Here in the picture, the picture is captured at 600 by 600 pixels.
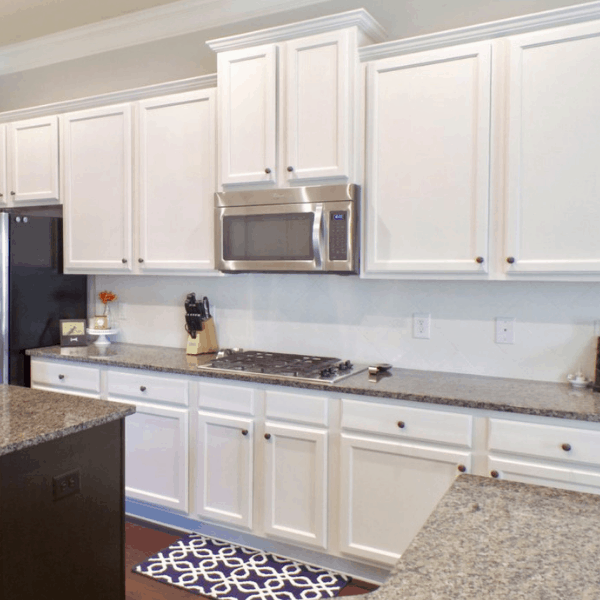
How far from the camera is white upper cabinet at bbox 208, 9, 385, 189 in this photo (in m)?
2.64

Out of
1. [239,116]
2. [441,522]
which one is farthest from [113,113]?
[441,522]

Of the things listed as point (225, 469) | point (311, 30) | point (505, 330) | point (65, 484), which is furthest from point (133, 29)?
point (65, 484)

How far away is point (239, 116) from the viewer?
2.89m

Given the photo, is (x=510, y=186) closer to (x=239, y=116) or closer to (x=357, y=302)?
(x=357, y=302)

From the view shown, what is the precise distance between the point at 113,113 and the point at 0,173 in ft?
3.45

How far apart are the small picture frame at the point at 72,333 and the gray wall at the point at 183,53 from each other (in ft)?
5.17

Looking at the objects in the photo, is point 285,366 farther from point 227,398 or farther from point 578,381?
point 578,381

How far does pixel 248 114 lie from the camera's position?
2.87 meters

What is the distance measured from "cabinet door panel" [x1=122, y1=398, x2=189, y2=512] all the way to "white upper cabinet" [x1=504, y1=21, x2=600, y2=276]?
1.78m

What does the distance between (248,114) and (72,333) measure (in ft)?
5.86

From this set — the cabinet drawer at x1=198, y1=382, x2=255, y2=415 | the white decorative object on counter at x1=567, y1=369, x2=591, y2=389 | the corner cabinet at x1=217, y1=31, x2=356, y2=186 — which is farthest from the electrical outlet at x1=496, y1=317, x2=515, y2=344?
the cabinet drawer at x1=198, y1=382, x2=255, y2=415

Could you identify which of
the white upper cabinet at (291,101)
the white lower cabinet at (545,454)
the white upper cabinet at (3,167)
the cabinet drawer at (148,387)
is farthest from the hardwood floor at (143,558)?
the white upper cabinet at (3,167)

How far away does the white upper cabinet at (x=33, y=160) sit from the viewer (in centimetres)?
363

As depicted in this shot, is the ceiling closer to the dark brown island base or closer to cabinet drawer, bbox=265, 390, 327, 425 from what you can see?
cabinet drawer, bbox=265, 390, 327, 425
